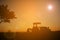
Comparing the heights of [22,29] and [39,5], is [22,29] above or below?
below

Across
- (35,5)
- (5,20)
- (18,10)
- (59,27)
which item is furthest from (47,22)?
(5,20)

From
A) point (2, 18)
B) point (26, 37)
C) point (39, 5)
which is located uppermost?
point (39, 5)

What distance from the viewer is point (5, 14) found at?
1286 mm

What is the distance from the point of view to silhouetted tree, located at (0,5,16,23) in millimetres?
1282

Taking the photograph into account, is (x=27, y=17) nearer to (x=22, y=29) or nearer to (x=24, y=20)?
(x=24, y=20)

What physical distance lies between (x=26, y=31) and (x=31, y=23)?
11cm

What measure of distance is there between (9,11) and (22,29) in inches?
10.3

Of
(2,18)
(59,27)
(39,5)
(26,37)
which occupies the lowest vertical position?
(26,37)

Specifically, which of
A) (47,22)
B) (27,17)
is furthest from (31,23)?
(47,22)

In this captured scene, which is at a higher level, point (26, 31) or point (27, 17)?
point (27, 17)

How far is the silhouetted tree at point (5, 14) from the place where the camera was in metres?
1.28

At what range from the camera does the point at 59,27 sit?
1267mm

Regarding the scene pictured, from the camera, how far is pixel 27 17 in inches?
51.1

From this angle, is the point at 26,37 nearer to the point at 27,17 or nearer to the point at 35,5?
the point at 27,17
